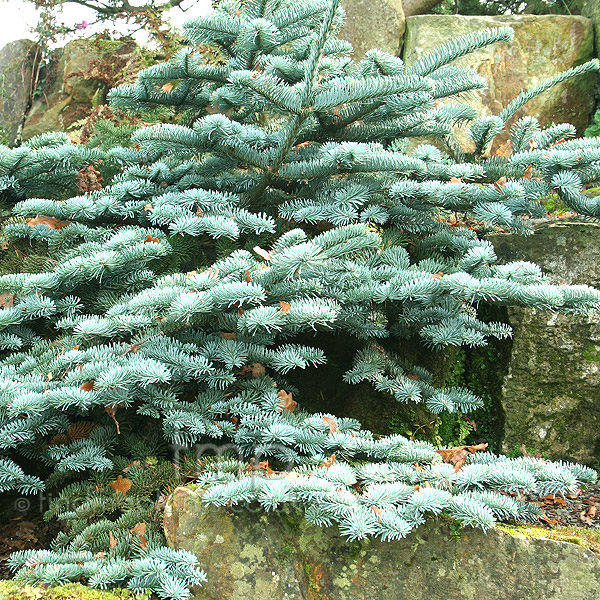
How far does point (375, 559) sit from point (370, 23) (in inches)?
180

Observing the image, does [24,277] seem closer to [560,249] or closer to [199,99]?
[199,99]

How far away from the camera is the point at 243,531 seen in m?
1.80

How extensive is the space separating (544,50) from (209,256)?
408 centimetres

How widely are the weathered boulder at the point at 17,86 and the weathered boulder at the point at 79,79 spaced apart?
0.50 feet

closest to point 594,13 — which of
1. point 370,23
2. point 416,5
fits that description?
point 416,5

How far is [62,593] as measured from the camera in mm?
1618

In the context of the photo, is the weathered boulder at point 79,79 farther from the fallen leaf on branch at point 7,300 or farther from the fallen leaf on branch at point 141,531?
the fallen leaf on branch at point 141,531

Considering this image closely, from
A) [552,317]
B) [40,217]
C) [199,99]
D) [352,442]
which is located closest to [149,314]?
[352,442]

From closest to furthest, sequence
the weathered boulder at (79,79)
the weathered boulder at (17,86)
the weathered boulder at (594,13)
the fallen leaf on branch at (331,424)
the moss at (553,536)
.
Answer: the moss at (553,536)
the fallen leaf on branch at (331,424)
the weathered boulder at (594,13)
the weathered boulder at (79,79)
the weathered boulder at (17,86)

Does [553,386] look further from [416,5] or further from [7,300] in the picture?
[416,5]

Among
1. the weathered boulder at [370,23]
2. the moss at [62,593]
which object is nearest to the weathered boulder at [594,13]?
the weathered boulder at [370,23]

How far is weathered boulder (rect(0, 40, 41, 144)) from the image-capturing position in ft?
21.3

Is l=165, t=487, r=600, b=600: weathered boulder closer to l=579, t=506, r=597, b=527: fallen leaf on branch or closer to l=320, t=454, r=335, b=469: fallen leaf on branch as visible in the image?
l=320, t=454, r=335, b=469: fallen leaf on branch

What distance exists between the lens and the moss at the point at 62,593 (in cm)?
159
